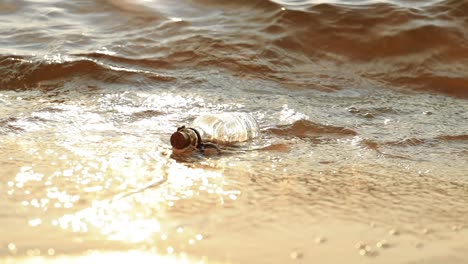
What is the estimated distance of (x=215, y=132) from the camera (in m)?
2.93

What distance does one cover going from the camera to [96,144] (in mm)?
2785

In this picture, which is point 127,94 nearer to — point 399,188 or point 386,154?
point 386,154

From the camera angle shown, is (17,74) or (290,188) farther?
(17,74)

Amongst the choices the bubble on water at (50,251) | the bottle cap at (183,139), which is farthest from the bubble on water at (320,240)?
the bottle cap at (183,139)

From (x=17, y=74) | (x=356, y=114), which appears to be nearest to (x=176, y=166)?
(x=356, y=114)

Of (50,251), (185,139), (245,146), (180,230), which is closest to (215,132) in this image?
(245,146)

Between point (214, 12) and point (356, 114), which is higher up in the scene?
point (214, 12)

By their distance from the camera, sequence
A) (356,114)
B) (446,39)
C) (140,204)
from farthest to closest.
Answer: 1. (446,39)
2. (356,114)
3. (140,204)

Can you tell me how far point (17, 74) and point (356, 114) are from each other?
209 cm

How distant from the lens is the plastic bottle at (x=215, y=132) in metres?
2.69

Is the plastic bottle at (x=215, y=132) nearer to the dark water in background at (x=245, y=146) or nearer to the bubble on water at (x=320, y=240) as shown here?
the dark water in background at (x=245, y=146)

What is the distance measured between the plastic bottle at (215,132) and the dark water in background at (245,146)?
0.26 feet

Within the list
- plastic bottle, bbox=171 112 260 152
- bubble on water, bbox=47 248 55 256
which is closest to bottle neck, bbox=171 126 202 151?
plastic bottle, bbox=171 112 260 152

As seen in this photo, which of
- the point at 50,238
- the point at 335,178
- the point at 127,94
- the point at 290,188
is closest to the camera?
the point at 50,238
